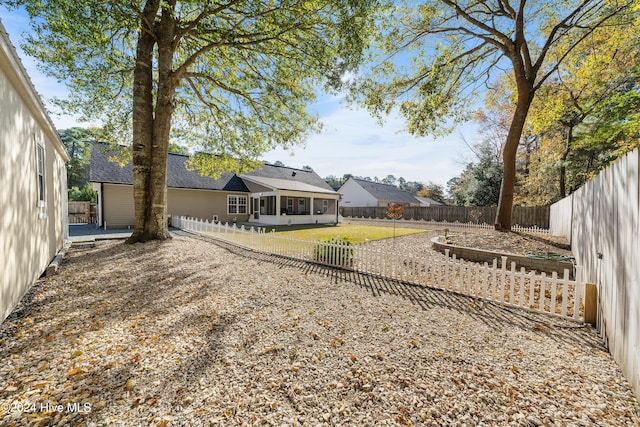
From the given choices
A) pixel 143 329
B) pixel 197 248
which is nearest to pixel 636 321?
pixel 143 329

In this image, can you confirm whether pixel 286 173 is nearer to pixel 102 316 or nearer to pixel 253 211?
pixel 253 211

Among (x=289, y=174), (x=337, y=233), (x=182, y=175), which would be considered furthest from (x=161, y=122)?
(x=289, y=174)

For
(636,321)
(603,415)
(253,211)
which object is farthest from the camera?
(253,211)

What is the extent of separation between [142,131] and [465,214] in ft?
87.9

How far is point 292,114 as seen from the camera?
12.7 metres

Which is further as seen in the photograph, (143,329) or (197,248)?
(197,248)

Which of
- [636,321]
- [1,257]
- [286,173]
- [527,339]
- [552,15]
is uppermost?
[552,15]

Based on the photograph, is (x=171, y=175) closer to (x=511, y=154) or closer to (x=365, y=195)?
(x=511, y=154)

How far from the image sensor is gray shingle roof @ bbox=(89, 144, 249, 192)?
16250 mm

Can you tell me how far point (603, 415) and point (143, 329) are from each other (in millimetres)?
5285

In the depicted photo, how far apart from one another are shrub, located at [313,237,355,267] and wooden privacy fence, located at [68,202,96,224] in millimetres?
20507

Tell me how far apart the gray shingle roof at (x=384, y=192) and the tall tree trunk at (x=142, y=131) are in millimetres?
32129

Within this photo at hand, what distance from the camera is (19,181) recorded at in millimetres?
4512

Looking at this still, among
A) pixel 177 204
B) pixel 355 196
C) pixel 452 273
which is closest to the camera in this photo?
pixel 452 273
